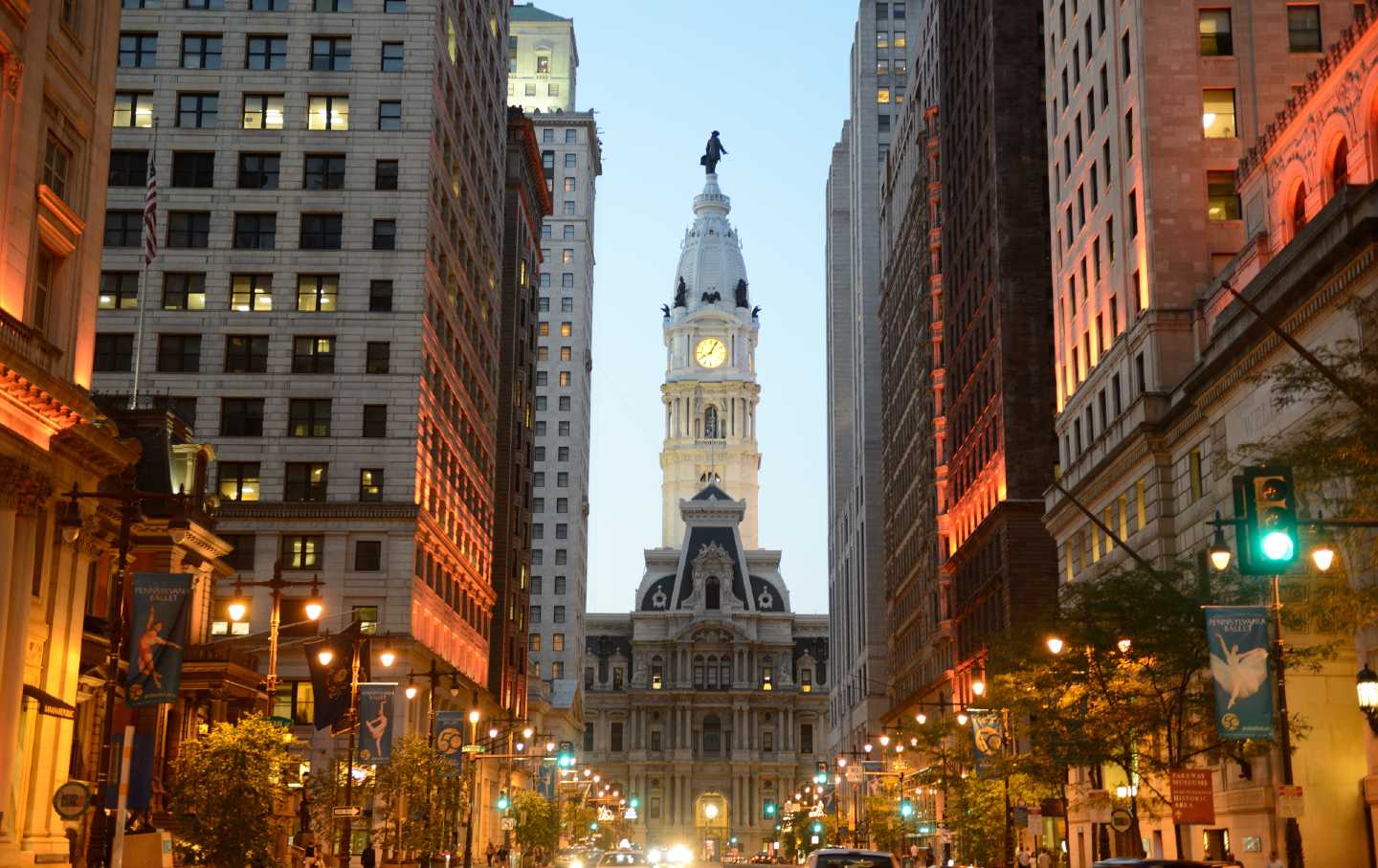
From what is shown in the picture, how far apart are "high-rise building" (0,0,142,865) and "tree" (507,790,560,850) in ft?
206

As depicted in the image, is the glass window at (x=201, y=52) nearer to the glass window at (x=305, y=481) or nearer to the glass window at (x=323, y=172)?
the glass window at (x=323, y=172)

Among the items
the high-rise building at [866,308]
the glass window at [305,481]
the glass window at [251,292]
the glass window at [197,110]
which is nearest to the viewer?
the glass window at [305,481]

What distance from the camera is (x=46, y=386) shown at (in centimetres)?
3831

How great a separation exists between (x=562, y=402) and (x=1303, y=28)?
433 feet

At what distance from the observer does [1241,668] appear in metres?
32.8

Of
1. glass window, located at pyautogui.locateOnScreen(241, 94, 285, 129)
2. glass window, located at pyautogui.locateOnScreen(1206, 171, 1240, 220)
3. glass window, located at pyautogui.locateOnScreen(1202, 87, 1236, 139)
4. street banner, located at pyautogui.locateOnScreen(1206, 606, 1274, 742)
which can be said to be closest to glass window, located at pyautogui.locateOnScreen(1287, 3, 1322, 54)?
glass window, located at pyautogui.locateOnScreen(1202, 87, 1236, 139)

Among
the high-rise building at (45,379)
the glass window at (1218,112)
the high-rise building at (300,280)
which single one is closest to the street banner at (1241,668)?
the high-rise building at (45,379)

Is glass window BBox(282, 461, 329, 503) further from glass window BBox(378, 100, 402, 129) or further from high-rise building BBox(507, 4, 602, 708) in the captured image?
high-rise building BBox(507, 4, 602, 708)

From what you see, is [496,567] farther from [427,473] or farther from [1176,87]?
[1176,87]

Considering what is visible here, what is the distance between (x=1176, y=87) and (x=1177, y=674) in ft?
82.6

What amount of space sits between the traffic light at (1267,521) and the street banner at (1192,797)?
17.8 m

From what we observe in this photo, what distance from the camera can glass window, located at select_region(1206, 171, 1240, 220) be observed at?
6184 cm

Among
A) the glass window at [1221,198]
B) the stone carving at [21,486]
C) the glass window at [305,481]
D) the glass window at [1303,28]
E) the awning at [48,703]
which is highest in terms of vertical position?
the glass window at [1303,28]

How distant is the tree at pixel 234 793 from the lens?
44.1m
